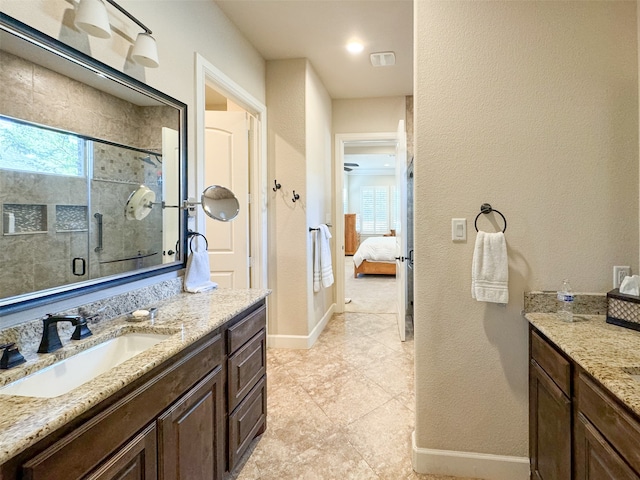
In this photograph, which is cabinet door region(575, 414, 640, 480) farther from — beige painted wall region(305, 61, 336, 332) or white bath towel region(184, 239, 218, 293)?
beige painted wall region(305, 61, 336, 332)

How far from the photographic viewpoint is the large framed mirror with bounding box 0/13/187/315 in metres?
1.20

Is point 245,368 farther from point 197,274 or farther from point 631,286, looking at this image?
point 631,286

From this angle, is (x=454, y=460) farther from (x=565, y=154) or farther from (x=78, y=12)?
(x=78, y=12)

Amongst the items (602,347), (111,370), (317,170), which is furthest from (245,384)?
(317,170)

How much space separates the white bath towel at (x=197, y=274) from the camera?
2092 millimetres

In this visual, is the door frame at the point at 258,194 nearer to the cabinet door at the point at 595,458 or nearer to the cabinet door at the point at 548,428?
the cabinet door at the point at 548,428

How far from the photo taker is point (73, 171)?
→ 1.43 metres

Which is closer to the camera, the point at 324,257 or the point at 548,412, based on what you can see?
the point at 548,412

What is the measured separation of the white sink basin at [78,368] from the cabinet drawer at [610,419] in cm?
148

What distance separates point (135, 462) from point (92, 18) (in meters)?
1.51

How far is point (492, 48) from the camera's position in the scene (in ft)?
5.78

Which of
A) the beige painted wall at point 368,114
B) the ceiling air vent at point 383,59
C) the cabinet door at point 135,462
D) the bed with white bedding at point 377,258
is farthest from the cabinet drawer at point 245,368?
the bed with white bedding at point 377,258

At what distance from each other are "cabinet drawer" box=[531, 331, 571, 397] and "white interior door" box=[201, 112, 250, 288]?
226 centimetres

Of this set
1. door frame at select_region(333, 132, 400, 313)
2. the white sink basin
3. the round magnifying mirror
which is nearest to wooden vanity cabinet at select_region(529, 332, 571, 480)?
the white sink basin
